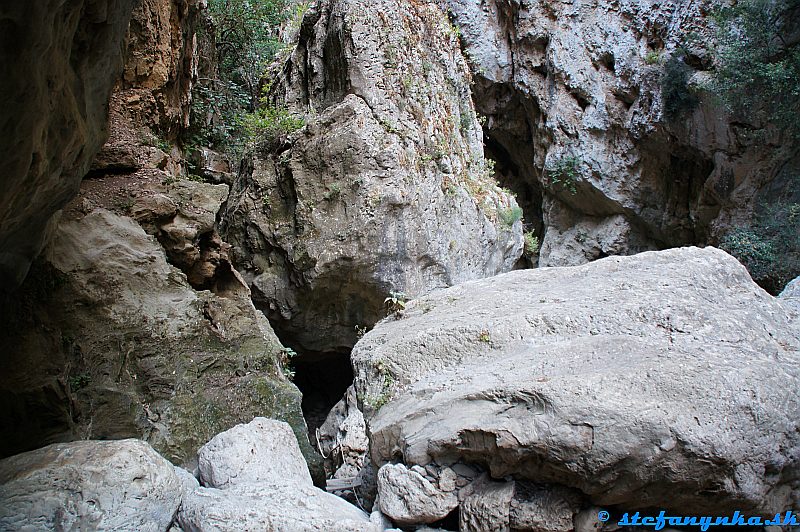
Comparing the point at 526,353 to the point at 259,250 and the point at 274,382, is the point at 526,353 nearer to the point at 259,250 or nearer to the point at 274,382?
the point at 274,382

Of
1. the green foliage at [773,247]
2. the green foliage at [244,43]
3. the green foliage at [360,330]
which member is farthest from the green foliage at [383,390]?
the green foliage at [773,247]

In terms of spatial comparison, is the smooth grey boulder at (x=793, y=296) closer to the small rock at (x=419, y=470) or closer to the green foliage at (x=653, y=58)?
the small rock at (x=419, y=470)

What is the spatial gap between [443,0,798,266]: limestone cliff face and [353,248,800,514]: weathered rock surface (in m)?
9.75

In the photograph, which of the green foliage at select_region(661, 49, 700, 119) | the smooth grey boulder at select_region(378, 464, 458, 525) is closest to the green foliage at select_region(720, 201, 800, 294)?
the green foliage at select_region(661, 49, 700, 119)

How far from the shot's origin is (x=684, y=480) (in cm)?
342

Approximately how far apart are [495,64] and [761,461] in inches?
565

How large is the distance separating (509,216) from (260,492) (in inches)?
286

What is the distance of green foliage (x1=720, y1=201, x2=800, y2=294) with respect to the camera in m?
11.2

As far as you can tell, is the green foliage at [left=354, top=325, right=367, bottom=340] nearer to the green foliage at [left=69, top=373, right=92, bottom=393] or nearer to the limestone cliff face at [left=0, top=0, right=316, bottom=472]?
the limestone cliff face at [left=0, top=0, right=316, bottom=472]

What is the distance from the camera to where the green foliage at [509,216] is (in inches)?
393

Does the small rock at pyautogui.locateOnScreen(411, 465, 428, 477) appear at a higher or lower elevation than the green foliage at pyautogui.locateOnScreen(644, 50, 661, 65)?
lower

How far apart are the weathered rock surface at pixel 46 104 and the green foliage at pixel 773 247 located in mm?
11578

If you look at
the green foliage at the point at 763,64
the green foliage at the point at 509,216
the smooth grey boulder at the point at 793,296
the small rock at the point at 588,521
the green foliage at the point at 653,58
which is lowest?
the small rock at the point at 588,521

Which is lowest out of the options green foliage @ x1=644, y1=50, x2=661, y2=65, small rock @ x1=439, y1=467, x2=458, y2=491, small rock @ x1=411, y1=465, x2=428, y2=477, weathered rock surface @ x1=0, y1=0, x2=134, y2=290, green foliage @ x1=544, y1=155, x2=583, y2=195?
Result: small rock @ x1=439, y1=467, x2=458, y2=491
